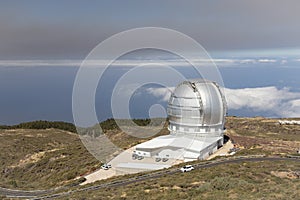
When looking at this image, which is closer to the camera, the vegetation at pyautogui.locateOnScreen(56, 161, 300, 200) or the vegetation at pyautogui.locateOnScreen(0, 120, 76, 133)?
the vegetation at pyautogui.locateOnScreen(56, 161, 300, 200)

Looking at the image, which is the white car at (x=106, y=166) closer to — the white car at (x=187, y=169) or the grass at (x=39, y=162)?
the grass at (x=39, y=162)

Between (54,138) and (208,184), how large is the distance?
5726 centimetres

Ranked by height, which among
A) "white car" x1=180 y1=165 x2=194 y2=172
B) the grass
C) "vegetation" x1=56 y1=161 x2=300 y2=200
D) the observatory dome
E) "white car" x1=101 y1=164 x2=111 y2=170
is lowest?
the grass

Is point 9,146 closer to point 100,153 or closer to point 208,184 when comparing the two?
point 100,153

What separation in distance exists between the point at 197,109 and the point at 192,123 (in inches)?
84.5

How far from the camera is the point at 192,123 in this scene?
47.2m

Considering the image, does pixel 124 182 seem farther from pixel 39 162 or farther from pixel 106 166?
pixel 39 162

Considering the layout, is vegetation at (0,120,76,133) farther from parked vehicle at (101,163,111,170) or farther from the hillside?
parked vehicle at (101,163,111,170)

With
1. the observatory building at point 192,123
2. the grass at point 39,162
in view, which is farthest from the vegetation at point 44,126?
the observatory building at point 192,123

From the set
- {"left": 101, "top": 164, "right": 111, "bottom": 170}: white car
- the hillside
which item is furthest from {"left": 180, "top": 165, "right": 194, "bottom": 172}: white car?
{"left": 101, "top": 164, "right": 111, "bottom": 170}: white car

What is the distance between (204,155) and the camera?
4488 centimetres

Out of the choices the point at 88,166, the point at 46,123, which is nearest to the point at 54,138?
the point at 46,123

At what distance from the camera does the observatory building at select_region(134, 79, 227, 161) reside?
45.2m

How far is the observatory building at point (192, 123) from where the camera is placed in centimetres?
4522
